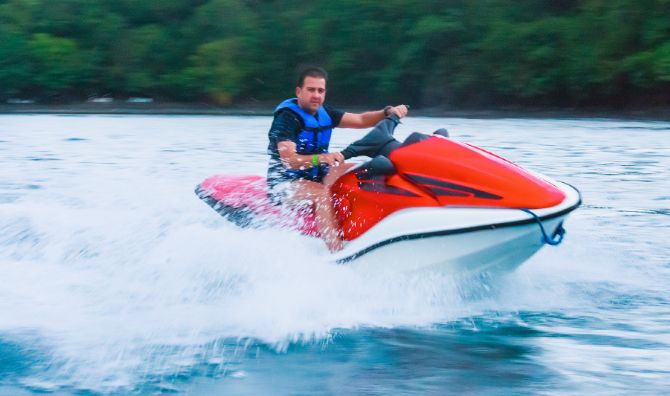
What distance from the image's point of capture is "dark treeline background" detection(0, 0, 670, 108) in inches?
934

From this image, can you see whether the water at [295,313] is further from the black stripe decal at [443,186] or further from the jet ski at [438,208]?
the black stripe decal at [443,186]

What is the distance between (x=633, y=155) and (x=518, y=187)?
827 centimetres

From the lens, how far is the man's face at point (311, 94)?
4953 mm

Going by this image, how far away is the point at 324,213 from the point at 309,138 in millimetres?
470

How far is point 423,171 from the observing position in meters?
4.48

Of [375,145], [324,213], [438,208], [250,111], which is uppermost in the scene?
[375,145]

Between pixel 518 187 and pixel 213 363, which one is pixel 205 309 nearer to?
pixel 213 363

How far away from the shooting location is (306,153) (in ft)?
16.4

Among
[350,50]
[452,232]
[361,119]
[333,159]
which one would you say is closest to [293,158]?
[333,159]

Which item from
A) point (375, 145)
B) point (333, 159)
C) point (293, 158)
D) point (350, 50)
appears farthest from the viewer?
point (350, 50)

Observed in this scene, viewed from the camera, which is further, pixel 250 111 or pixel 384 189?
pixel 250 111

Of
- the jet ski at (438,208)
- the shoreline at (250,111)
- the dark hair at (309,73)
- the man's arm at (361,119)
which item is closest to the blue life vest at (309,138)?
the dark hair at (309,73)

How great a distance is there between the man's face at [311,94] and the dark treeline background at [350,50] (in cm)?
1827

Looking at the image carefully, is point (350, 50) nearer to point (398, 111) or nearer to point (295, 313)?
point (398, 111)
